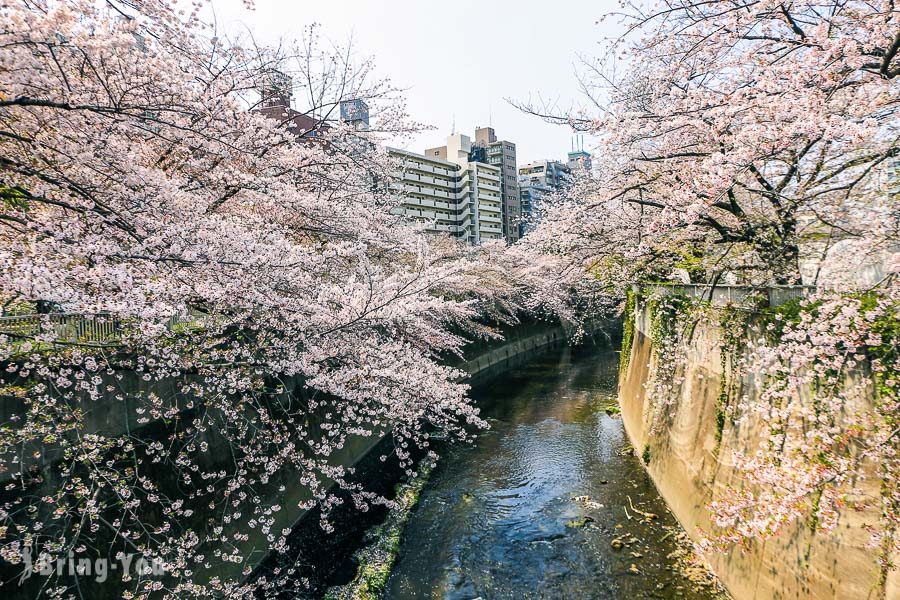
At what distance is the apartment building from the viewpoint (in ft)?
194

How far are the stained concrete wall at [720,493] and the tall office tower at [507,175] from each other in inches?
2468

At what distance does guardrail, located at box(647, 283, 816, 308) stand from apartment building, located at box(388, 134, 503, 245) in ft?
157

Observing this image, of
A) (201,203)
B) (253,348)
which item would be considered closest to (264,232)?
(201,203)

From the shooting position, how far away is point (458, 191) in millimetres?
65062

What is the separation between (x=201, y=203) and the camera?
5.84m

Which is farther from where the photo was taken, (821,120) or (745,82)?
(745,82)

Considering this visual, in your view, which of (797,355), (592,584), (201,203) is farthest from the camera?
(592,584)

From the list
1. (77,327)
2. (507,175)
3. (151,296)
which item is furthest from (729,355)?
(507,175)

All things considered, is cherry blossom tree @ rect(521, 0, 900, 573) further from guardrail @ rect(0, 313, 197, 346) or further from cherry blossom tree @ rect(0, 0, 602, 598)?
guardrail @ rect(0, 313, 197, 346)

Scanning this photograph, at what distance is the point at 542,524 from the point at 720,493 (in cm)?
352

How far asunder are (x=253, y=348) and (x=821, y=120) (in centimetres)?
721

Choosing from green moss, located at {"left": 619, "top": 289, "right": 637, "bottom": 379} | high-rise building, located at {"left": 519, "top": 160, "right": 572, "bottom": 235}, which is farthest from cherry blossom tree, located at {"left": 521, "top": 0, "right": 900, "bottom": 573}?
high-rise building, located at {"left": 519, "top": 160, "right": 572, "bottom": 235}

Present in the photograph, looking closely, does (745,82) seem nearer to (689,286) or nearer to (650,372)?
(689,286)

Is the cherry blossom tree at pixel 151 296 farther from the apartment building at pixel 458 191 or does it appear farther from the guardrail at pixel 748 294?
the apartment building at pixel 458 191
